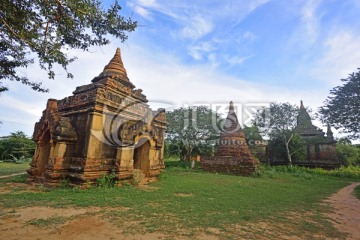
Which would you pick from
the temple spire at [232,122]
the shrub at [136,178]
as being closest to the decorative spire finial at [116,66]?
the shrub at [136,178]

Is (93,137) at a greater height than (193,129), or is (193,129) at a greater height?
(193,129)

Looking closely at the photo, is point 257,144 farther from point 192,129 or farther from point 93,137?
point 93,137

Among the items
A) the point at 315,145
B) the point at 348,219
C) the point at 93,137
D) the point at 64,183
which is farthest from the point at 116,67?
the point at 315,145

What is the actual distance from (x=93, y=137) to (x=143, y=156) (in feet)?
8.98

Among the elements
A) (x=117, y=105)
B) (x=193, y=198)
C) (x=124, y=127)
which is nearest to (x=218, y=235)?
(x=193, y=198)

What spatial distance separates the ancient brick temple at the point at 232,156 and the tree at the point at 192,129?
7.02m

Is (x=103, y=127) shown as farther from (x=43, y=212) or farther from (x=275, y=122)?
(x=275, y=122)

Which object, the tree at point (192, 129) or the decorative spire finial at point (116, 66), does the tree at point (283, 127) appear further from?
the decorative spire finial at point (116, 66)

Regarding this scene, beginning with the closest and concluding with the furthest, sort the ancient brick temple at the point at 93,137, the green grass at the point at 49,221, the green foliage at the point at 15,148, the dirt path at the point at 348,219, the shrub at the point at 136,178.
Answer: the green grass at the point at 49,221, the dirt path at the point at 348,219, the ancient brick temple at the point at 93,137, the shrub at the point at 136,178, the green foliage at the point at 15,148

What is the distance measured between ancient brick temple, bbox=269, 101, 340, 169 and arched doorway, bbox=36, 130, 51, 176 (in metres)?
25.5

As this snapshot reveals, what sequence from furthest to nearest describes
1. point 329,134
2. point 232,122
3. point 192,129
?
point 329,134, point 192,129, point 232,122

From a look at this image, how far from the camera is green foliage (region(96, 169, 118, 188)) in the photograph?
7.26 meters

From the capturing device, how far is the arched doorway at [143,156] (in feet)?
31.2

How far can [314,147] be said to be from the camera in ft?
86.3
